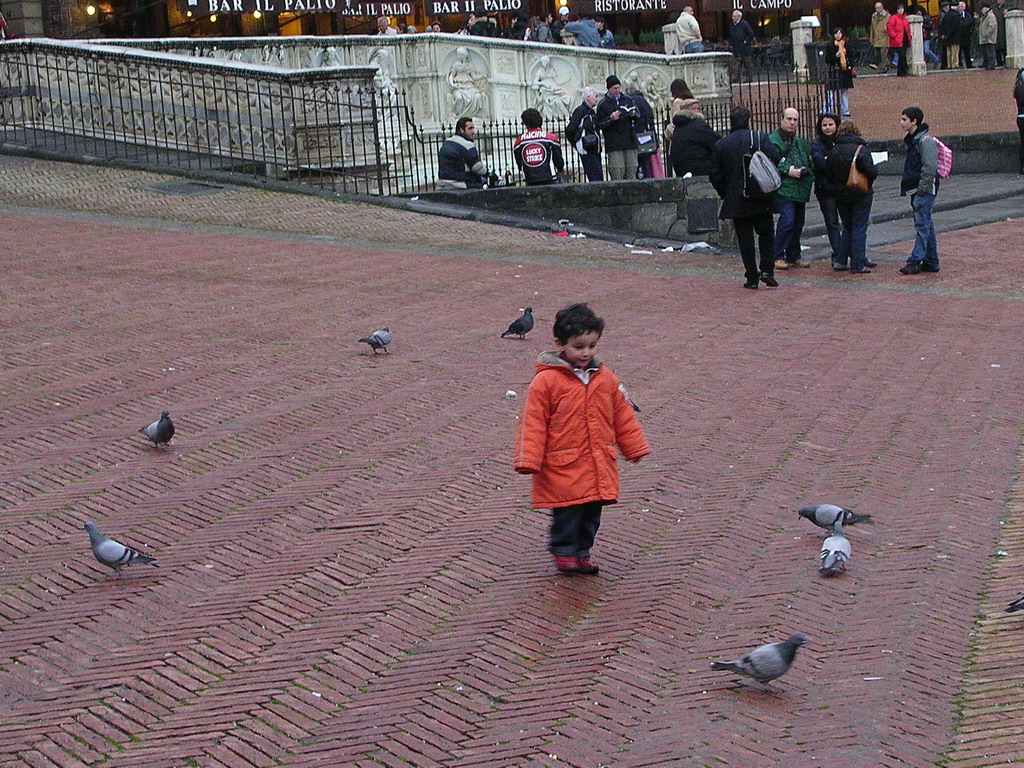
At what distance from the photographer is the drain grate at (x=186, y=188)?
54.6 ft

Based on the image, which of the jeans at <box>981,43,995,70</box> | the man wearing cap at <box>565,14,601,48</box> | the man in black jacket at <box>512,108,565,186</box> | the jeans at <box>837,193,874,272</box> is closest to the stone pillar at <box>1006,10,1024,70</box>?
the jeans at <box>981,43,995,70</box>

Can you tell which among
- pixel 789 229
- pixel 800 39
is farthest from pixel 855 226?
pixel 800 39

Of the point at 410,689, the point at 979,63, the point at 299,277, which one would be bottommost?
the point at 410,689

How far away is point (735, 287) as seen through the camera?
42.3ft

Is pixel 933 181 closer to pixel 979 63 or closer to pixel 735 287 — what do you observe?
pixel 735 287

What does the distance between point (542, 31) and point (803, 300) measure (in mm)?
18203

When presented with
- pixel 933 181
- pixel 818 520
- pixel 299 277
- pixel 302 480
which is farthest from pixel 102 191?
pixel 818 520

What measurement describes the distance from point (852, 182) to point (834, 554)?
7797 mm

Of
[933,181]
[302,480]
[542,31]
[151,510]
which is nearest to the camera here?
[151,510]

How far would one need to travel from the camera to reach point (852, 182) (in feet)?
43.3

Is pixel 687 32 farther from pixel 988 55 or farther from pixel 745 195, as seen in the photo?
pixel 745 195

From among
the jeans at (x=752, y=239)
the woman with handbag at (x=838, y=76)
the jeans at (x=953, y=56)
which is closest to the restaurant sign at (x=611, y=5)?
the woman with handbag at (x=838, y=76)

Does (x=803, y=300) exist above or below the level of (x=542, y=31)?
below

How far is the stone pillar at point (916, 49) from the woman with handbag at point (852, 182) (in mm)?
21726
